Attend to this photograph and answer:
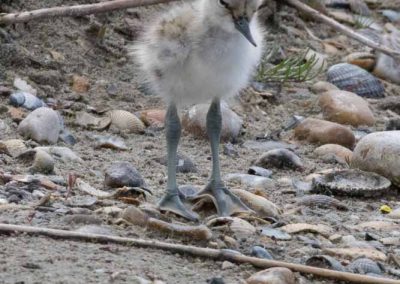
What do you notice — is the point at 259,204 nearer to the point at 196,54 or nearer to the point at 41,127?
the point at 196,54

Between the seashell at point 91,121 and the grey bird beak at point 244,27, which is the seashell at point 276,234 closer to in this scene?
the grey bird beak at point 244,27

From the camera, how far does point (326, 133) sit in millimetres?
5207

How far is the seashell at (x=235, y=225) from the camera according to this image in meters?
3.56

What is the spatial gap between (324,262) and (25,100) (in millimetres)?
2280

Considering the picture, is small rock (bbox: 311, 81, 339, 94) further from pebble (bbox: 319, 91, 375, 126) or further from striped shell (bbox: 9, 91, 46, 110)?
striped shell (bbox: 9, 91, 46, 110)

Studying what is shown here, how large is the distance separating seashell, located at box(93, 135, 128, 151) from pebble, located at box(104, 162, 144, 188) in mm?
661

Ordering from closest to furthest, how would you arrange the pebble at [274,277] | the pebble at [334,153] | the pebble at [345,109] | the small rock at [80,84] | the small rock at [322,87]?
the pebble at [274,277]
the pebble at [334,153]
the small rock at [80,84]
the pebble at [345,109]
the small rock at [322,87]

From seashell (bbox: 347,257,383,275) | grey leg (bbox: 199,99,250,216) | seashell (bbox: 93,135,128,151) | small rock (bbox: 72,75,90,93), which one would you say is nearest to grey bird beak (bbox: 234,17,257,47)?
grey leg (bbox: 199,99,250,216)

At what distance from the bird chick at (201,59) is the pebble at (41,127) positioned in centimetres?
91

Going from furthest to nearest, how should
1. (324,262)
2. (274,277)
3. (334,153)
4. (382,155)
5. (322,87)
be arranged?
(322,87), (334,153), (382,155), (324,262), (274,277)

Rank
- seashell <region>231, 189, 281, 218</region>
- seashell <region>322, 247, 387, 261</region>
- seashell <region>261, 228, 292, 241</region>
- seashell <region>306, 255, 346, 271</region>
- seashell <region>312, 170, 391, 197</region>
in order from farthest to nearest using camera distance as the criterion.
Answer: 1. seashell <region>312, 170, 391, 197</region>
2. seashell <region>231, 189, 281, 218</region>
3. seashell <region>261, 228, 292, 241</region>
4. seashell <region>322, 247, 387, 261</region>
5. seashell <region>306, 255, 346, 271</region>

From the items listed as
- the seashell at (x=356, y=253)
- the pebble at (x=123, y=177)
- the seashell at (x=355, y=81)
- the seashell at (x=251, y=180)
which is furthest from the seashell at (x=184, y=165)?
the seashell at (x=355, y=81)

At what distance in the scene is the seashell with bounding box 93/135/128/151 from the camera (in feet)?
15.9

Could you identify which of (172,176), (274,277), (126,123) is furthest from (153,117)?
(274,277)
